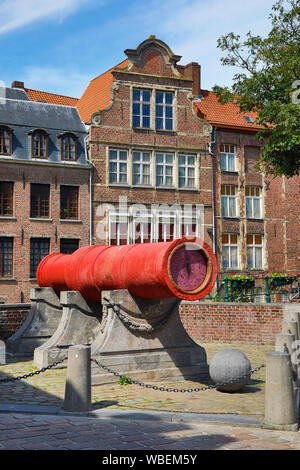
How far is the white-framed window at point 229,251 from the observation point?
2905 centimetres

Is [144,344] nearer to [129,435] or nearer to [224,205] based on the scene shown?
[129,435]

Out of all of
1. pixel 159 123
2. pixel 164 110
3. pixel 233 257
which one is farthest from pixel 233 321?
pixel 164 110

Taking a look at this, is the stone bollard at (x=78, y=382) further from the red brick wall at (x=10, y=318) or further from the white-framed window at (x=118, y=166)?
the white-framed window at (x=118, y=166)

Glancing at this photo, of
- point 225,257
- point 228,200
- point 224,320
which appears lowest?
point 224,320

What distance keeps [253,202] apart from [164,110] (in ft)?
22.8

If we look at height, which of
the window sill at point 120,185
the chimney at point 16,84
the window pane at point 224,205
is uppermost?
the chimney at point 16,84

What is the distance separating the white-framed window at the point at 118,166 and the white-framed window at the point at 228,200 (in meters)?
5.50

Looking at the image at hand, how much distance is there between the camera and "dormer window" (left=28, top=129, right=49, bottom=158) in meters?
25.9

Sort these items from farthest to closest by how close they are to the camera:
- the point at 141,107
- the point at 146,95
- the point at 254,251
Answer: the point at 254,251 → the point at 146,95 → the point at 141,107

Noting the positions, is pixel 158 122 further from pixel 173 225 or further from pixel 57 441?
pixel 57 441

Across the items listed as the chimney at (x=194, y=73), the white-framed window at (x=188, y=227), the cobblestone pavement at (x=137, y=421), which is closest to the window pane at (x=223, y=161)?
the white-framed window at (x=188, y=227)

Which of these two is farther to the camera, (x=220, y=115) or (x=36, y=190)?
(x=220, y=115)

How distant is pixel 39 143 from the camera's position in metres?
26.0
